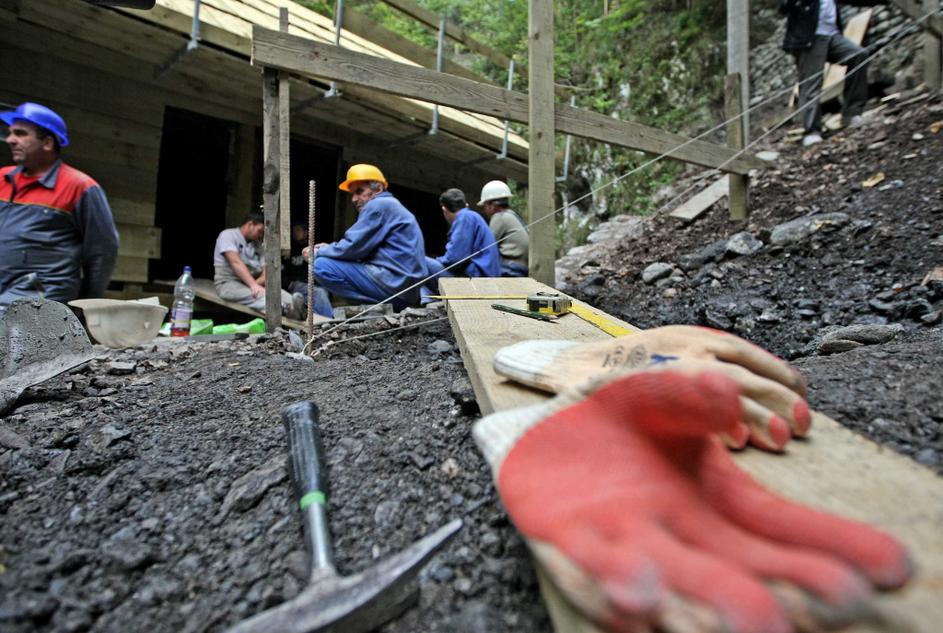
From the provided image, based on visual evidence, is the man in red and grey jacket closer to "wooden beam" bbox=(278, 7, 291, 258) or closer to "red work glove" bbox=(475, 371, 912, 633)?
"wooden beam" bbox=(278, 7, 291, 258)

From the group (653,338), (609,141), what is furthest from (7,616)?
(609,141)

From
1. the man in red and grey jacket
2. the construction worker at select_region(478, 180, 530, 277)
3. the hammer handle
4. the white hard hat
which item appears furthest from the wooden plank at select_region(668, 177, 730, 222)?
the man in red and grey jacket

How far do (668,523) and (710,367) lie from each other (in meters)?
0.38

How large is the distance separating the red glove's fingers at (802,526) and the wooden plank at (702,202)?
21.0ft

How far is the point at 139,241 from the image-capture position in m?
5.97

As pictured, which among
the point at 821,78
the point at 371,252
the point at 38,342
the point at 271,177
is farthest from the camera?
the point at 821,78

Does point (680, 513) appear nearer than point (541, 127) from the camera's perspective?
Yes

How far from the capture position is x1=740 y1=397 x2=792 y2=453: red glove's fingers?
1089mm

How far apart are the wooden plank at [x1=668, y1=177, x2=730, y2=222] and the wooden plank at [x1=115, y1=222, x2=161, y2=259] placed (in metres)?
6.45

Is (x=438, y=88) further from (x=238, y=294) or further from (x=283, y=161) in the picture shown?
(x=238, y=294)

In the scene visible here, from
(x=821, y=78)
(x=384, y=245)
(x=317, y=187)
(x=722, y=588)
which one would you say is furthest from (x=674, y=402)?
(x=317, y=187)

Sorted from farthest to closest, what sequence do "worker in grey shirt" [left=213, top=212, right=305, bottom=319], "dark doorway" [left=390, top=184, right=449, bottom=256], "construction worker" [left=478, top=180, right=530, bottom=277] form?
"dark doorway" [left=390, top=184, right=449, bottom=256]
"construction worker" [left=478, top=180, right=530, bottom=277]
"worker in grey shirt" [left=213, top=212, right=305, bottom=319]

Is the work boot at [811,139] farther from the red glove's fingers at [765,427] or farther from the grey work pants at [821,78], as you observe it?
the red glove's fingers at [765,427]

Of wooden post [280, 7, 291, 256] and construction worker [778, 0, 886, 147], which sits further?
construction worker [778, 0, 886, 147]
